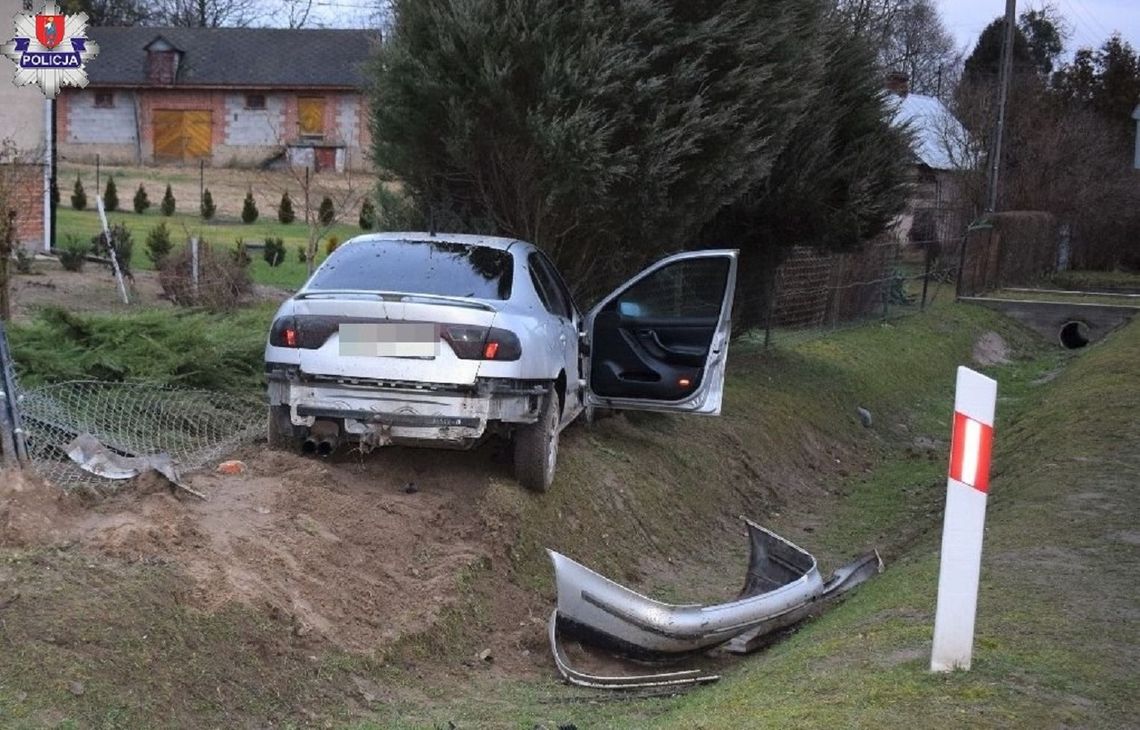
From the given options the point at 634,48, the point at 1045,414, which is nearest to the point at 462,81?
the point at 634,48

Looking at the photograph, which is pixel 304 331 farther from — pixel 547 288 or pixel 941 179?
pixel 941 179

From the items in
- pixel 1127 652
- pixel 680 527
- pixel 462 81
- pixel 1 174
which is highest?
pixel 462 81

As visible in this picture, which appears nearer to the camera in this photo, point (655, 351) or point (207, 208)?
point (655, 351)

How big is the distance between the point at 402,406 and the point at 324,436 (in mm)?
661

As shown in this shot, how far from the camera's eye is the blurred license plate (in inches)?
331

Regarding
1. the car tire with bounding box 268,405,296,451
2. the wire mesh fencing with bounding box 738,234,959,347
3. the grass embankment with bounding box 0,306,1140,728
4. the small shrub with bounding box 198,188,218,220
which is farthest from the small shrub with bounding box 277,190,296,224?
the car tire with bounding box 268,405,296,451

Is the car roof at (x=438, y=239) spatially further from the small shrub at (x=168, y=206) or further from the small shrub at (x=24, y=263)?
the small shrub at (x=168, y=206)

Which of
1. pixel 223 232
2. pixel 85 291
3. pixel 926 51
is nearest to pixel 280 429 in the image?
pixel 85 291

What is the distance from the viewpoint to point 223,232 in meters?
34.9

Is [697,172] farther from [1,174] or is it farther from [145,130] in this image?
[145,130]

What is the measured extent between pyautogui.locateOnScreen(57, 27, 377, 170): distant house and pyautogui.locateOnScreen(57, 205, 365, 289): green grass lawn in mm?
14914

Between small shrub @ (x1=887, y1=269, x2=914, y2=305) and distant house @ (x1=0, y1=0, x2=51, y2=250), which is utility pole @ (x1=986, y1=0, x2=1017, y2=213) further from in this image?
distant house @ (x1=0, y1=0, x2=51, y2=250)

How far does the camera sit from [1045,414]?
15.9 metres

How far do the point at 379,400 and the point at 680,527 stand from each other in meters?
3.90
